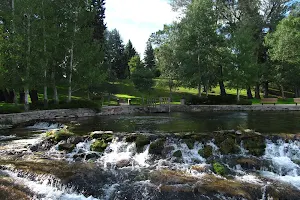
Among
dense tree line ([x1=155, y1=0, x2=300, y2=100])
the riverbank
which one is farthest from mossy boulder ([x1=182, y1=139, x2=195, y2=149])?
dense tree line ([x1=155, y1=0, x2=300, y2=100])

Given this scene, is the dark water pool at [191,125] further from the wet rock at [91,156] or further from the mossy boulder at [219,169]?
the mossy boulder at [219,169]

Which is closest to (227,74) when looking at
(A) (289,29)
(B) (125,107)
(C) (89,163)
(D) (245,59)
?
Answer: (D) (245,59)

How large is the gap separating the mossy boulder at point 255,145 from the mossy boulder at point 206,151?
193 cm

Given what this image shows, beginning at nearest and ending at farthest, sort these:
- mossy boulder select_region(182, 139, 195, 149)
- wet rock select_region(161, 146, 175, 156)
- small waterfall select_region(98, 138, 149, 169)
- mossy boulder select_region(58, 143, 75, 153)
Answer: small waterfall select_region(98, 138, 149, 169) < wet rock select_region(161, 146, 175, 156) < mossy boulder select_region(182, 139, 195, 149) < mossy boulder select_region(58, 143, 75, 153)

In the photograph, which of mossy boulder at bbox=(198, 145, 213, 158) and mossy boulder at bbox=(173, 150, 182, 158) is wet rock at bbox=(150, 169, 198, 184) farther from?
mossy boulder at bbox=(198, 145, 213, 158)

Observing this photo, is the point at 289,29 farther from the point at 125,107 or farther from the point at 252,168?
the point at 252,168

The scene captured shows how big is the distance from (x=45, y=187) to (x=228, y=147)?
339 inches

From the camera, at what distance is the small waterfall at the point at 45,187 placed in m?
10.1

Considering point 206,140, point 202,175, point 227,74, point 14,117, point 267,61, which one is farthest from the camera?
point 267,61

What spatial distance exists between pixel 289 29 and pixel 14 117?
130 feet

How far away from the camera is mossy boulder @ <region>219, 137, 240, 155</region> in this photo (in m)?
14.4

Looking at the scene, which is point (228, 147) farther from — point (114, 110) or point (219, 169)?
point (114, 110)

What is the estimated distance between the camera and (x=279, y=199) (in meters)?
9.99

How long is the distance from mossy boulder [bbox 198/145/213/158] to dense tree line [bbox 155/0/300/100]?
25371 millimetres
